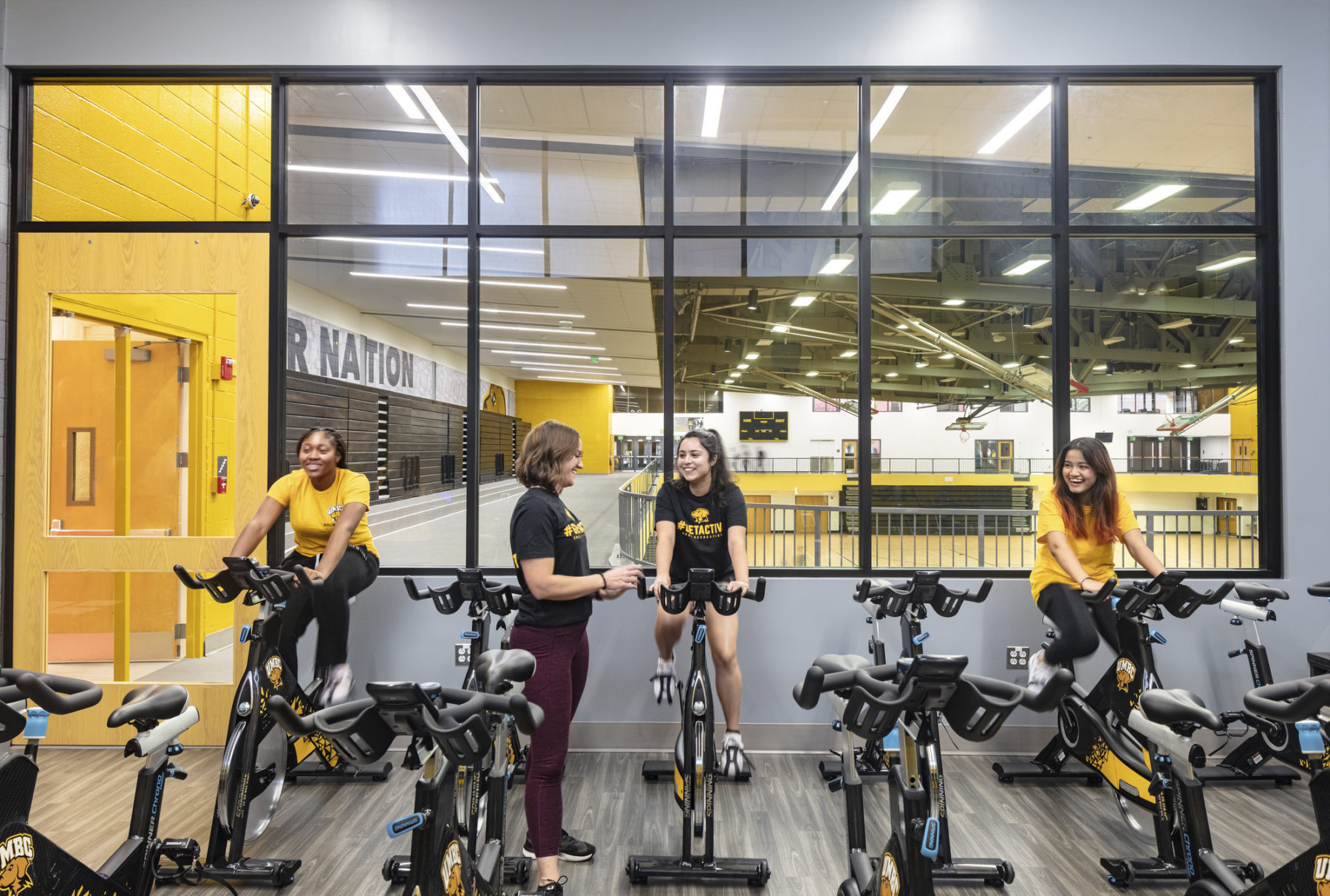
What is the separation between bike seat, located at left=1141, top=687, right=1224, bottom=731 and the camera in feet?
5.91

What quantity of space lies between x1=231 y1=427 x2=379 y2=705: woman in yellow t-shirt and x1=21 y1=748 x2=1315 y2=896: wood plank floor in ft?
1.89

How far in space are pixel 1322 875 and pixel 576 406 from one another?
344cm

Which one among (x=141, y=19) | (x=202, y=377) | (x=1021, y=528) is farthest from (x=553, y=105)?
(x=1021, y=528)

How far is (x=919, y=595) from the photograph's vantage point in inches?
122

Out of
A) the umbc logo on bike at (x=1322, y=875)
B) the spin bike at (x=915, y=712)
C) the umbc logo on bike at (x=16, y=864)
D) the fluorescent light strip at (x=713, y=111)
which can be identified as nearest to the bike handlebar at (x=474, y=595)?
the umbc logo on bike at (x=16, y=864)

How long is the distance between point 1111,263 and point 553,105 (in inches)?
126

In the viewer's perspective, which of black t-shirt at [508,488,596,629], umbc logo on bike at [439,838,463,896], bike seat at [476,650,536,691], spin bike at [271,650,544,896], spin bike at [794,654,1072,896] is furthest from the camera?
black t-shirt at [508,488,596,629]

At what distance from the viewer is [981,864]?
2541mm

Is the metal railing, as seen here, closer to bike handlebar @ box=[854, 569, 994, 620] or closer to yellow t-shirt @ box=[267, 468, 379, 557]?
bike handlebar @ box=[854, 569, 994, 620]

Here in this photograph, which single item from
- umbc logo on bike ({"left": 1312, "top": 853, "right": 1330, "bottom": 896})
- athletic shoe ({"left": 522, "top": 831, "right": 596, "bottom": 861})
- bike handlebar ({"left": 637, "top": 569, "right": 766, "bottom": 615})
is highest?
bike handlebar ({"left": 637, "top": 569, "right": 766, "bottom": 615})

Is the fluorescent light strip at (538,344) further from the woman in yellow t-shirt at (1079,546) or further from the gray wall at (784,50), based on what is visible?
the woman in yellow t-shirt at (1079,546)

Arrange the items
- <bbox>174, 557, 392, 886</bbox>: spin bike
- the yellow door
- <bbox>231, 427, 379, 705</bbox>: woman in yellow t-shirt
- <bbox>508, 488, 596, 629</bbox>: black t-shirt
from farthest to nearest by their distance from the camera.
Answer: the yellow door, <bbox>231, 427, 379, 705</bbox>: woman in yellow t-shirt, <bbox>174, 557, 392, 886</bbox>: spin bike, <bbox>508, 488, 596, 629</bbox>: black t-shirt

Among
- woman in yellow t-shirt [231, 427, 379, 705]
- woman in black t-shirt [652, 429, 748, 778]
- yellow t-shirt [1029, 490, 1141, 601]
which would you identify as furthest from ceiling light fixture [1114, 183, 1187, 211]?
woman in yellow t-shirt [231, 427, 379, 705]

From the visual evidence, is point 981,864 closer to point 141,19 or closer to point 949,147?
point 949,147
